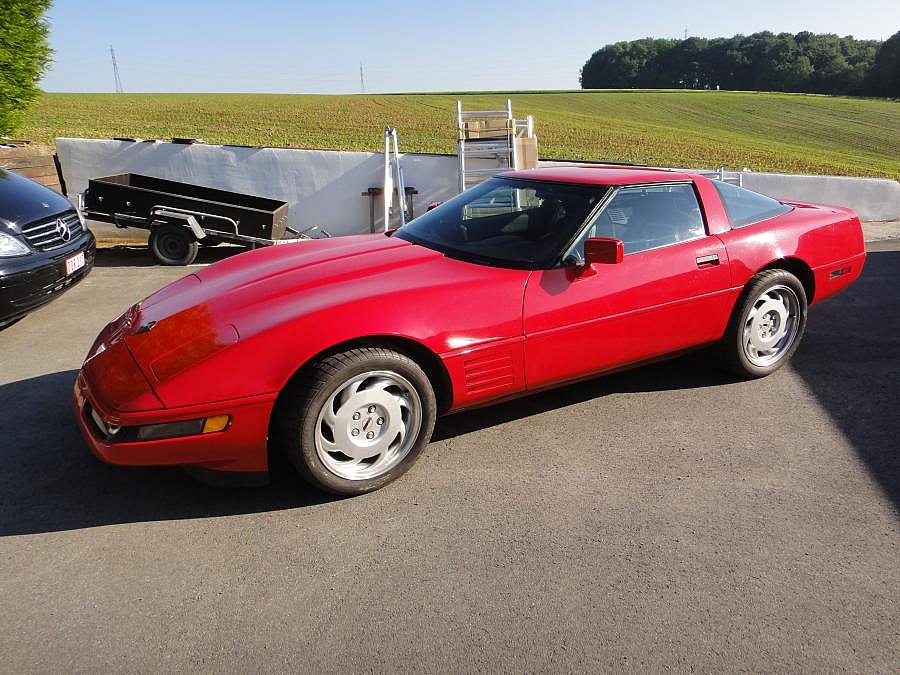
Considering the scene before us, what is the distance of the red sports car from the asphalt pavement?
1.07 feet

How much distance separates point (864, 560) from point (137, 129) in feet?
80.3

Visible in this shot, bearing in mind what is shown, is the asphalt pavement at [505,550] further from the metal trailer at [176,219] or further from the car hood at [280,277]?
the metal trailer at [176,219]

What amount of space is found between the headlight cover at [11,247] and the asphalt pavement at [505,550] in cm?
142

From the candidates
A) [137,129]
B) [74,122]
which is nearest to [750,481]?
[137,129]

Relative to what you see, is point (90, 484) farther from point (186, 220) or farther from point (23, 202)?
point (186, 220)

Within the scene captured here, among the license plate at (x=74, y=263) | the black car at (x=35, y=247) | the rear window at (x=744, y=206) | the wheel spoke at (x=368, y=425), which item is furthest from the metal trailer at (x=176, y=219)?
the wheel spoke at (x=368, y=425)

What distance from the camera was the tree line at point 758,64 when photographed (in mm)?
65062

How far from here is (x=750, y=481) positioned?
314 cm

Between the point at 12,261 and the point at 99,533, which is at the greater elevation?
the point at 12,261

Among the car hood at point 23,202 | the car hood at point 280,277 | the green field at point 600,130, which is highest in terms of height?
the car hood at point 23,202

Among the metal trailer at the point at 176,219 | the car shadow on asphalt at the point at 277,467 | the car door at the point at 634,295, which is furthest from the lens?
the metal trailer at the point at 176,219

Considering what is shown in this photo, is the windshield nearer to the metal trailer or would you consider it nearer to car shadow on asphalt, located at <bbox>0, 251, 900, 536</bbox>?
car shadow on asphalt, located at <bbox>0, 251, 900, 536</bbox>

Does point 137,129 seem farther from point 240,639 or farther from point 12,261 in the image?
point 240,639

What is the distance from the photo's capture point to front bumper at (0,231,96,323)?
4.78 m
